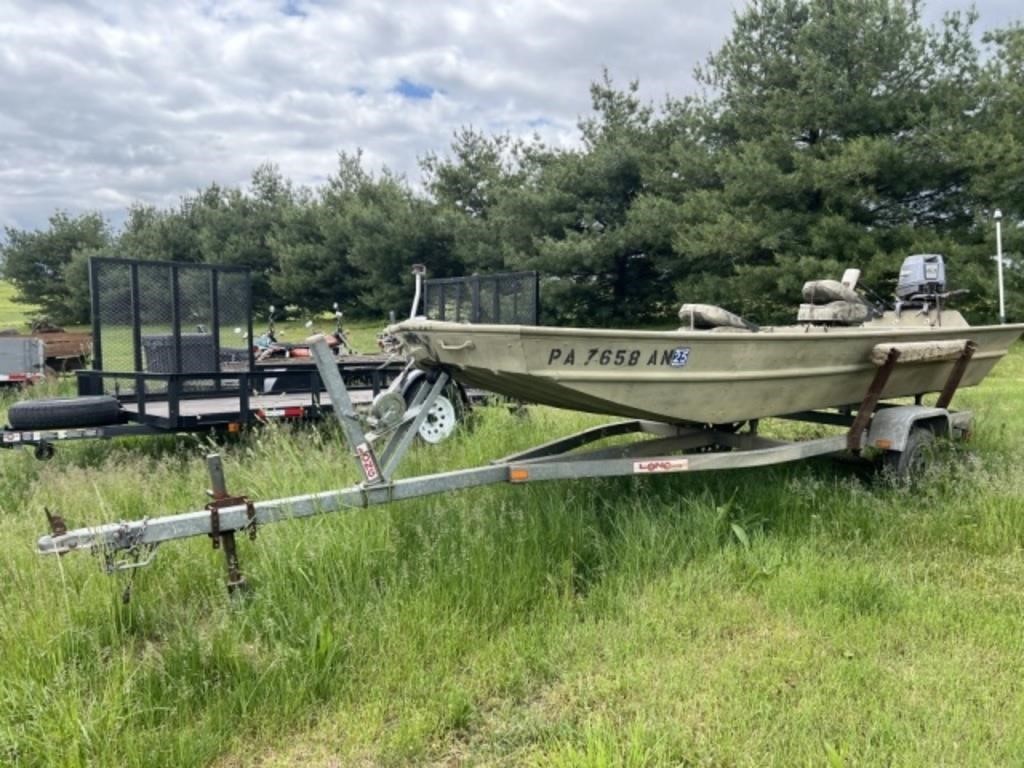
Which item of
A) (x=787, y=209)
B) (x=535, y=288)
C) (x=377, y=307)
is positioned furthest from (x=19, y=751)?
(x=377, y=307)

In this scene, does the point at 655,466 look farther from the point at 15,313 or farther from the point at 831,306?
the point at 15,313

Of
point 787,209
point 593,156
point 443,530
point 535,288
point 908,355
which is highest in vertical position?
point 593,156

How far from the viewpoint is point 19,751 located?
2.24m

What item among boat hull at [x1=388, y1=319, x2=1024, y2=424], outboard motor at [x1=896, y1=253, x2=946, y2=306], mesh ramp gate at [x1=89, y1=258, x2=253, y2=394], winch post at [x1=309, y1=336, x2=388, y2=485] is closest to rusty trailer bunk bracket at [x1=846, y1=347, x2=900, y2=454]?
boat hull at [x1=388, y1=319, x2=1024, y2=424]

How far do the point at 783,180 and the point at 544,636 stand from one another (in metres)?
15.5

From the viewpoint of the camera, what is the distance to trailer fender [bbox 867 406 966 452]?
4543 mm

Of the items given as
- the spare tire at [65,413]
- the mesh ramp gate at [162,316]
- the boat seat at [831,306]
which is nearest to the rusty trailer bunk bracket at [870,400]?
the boat seat at [831,306]

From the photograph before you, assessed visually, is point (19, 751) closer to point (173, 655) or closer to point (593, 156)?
point (173, 655)

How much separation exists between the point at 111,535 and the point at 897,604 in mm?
3068

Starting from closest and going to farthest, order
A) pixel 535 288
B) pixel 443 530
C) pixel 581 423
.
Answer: pixel 443 530 → pixel 581 423 → pixel 535 288

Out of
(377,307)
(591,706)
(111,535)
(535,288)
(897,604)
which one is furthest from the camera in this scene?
(377,307)

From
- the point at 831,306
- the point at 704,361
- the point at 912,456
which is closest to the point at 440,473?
the point at 704,361

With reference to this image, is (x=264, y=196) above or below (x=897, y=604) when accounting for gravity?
above

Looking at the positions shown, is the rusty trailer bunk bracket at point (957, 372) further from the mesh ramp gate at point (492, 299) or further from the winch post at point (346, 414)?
the mesh ramp gate at point (492, 299)
